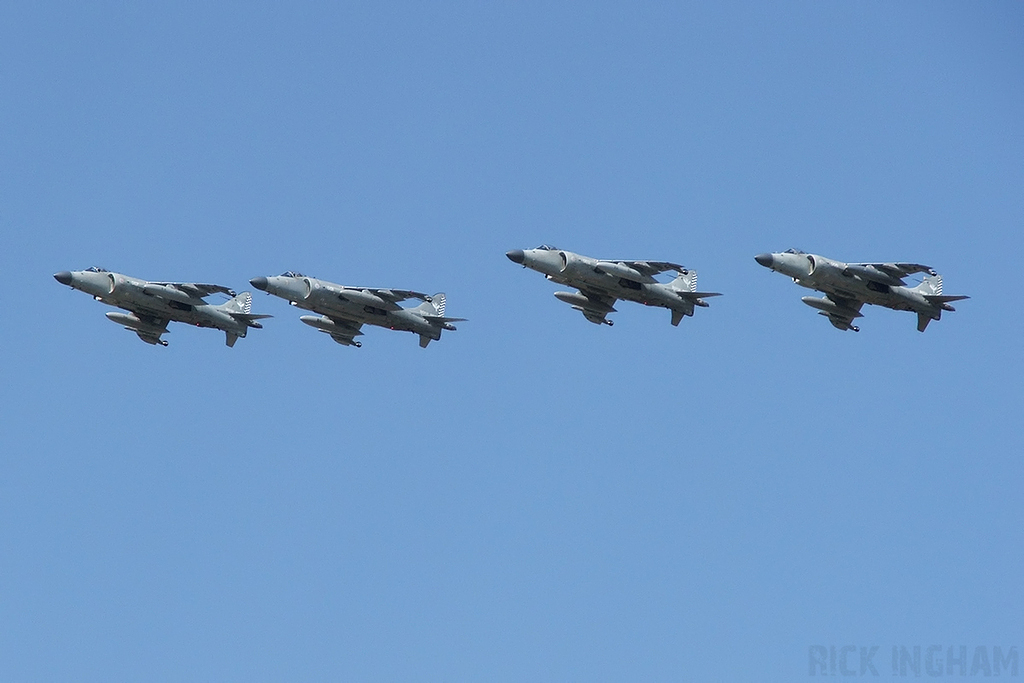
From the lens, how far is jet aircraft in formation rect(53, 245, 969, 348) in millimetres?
85000

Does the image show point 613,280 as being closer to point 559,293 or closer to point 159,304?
point 559,293

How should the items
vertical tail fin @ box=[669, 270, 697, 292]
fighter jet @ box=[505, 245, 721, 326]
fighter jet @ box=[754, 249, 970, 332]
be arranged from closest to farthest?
fighter jet @ box=[754, 249, 970, 332] < fighter jet @ box=[505, 245, 721, 326] < vertical tail fin @ box=[669, 270, 697, 292]

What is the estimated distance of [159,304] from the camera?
8781 cm

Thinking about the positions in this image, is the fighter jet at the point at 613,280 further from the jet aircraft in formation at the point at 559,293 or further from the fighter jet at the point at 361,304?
the fighter jet at the point at 361,304

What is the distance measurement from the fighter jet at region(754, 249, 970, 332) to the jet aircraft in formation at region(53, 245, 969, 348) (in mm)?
52

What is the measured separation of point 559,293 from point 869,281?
16.7m

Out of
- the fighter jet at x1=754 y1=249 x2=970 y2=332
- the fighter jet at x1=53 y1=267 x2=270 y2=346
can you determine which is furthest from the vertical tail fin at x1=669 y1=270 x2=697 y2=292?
the fighter jet at x1=53 y1=267 x2=270 y2=346

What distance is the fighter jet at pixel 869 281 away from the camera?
84375 millimetres

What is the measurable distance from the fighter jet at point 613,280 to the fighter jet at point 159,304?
A: 51.0ft

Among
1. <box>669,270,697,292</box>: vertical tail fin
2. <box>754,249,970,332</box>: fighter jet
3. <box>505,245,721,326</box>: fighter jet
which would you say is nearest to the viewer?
<box>754,249,970,332</box>: fighter jet

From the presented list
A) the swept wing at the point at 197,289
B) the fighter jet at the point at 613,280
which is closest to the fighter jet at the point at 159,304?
the swept wing at the point at 197,289

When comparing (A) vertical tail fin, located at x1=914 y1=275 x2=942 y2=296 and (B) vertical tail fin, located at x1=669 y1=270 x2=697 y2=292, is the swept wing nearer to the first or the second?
(B) vertical tail fin, located at x1=669 y1=270 x2=697 y2=292

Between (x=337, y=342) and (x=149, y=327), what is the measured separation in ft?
34.2

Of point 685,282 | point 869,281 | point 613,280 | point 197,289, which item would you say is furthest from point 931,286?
point 197,289
